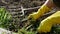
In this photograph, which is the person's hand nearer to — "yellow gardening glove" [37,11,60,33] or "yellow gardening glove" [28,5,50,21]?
"yellow gardening glove" [28,5,50,21]

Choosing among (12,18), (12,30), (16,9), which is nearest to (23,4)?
(16,9)

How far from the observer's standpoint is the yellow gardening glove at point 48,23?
1.94m

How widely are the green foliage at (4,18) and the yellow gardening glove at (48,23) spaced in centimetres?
32

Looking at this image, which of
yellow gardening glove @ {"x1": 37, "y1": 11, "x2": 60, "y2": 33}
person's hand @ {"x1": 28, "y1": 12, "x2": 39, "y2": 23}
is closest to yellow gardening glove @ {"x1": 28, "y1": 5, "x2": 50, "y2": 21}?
person's hand @ {"x1": 28, "y1": 12, "x2": 39, "y2": 23}

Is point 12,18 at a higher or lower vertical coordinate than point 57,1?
lower

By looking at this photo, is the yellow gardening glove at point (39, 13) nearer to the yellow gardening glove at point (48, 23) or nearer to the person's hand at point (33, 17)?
the person's hand at point (33, 17)

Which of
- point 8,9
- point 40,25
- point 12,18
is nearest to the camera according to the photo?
point 40,25

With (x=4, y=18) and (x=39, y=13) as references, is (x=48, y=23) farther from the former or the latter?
(x=4, y=18)

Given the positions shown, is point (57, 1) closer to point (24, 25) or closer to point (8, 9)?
point (24, 25)

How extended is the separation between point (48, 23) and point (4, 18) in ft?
1.51

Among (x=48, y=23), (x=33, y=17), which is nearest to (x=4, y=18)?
(x=33, y=17)

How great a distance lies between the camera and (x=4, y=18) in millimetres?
2158

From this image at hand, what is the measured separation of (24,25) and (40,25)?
184mm

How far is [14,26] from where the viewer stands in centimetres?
205
